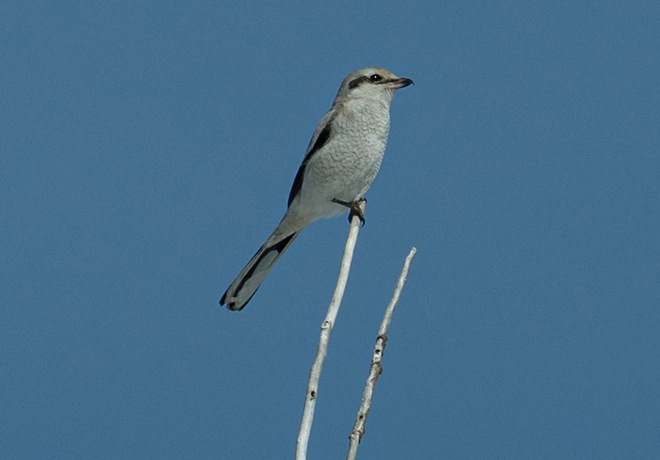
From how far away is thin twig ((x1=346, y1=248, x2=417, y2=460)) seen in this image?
263cm

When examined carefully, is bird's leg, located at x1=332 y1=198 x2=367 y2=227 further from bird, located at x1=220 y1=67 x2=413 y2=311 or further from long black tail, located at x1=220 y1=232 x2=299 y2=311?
long black tail, located at x1=220 y1=232 x2=299 y2=311

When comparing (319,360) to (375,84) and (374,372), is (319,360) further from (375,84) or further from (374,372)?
(375,84)

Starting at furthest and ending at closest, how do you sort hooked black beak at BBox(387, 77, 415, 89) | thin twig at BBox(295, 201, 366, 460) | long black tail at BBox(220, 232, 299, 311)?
hooked black beak at BBox(387, 77, 415, 89)
long black tail at BBox(220, 232, 299, 311)
thin twig at BBox(295, 201, 366, 460)

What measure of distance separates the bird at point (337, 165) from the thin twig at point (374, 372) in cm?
177

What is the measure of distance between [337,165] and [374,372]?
86.2 inches

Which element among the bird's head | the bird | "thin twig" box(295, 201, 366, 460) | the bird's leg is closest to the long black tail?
the bird

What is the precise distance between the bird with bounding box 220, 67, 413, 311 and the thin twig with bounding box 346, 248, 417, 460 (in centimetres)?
177

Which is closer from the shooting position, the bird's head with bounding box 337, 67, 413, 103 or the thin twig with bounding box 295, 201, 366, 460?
the thin twig with bounding box 295, 201, 366, 460

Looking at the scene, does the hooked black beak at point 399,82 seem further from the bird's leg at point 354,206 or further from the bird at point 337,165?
the bird's leg at point 354,206

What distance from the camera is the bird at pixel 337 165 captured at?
4.84 metres

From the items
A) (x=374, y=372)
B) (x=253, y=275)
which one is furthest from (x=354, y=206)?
(x=374, y=372)

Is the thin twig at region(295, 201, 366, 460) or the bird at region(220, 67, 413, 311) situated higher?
the bird at region(220, 67, 413, 311)

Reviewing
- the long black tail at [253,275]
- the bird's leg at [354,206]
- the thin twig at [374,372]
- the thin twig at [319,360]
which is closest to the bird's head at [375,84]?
the bird's leg at [354,206]

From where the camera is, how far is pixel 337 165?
15.9 ft
